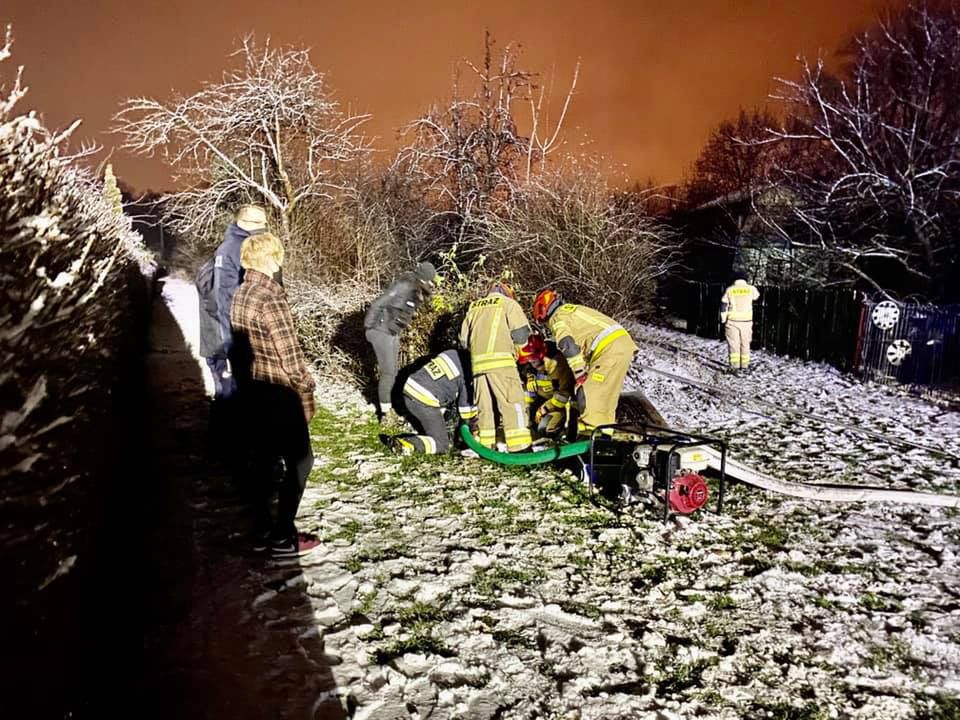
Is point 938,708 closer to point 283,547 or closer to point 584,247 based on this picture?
point 283,547

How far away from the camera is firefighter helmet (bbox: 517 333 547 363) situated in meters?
6.20

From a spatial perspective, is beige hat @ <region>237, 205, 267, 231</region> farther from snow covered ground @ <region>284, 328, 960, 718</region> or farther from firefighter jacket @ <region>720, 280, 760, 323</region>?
firefighter jacket @ <region>720, 280, 760, 323</region>

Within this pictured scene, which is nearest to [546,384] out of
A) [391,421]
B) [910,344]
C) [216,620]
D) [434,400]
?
[434,400]

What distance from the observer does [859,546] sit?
419 centimetres

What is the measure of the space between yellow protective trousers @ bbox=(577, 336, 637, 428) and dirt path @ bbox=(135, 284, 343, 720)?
2.77 m

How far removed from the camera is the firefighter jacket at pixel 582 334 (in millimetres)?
5406

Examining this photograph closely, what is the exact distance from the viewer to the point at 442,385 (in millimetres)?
6012

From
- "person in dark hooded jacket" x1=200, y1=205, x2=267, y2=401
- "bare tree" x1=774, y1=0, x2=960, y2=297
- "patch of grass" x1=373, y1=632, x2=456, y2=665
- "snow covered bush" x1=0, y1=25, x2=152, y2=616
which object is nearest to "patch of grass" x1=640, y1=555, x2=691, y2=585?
"patch of grass" x1=373, y1=632, x2=456, y2=665

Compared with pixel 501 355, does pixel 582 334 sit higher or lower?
higher

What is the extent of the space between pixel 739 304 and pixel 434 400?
7741mm

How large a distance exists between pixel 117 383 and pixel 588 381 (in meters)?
3.67

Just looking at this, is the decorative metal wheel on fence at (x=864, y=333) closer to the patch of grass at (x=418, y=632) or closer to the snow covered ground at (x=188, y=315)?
the patch of grass at (x=418, y=632)

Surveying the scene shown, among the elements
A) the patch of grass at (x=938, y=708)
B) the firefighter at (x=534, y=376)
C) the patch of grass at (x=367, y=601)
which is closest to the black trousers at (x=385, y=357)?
the firefighter at (x=534, y=376)

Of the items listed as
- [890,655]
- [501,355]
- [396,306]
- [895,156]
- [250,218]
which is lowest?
[890,655]
